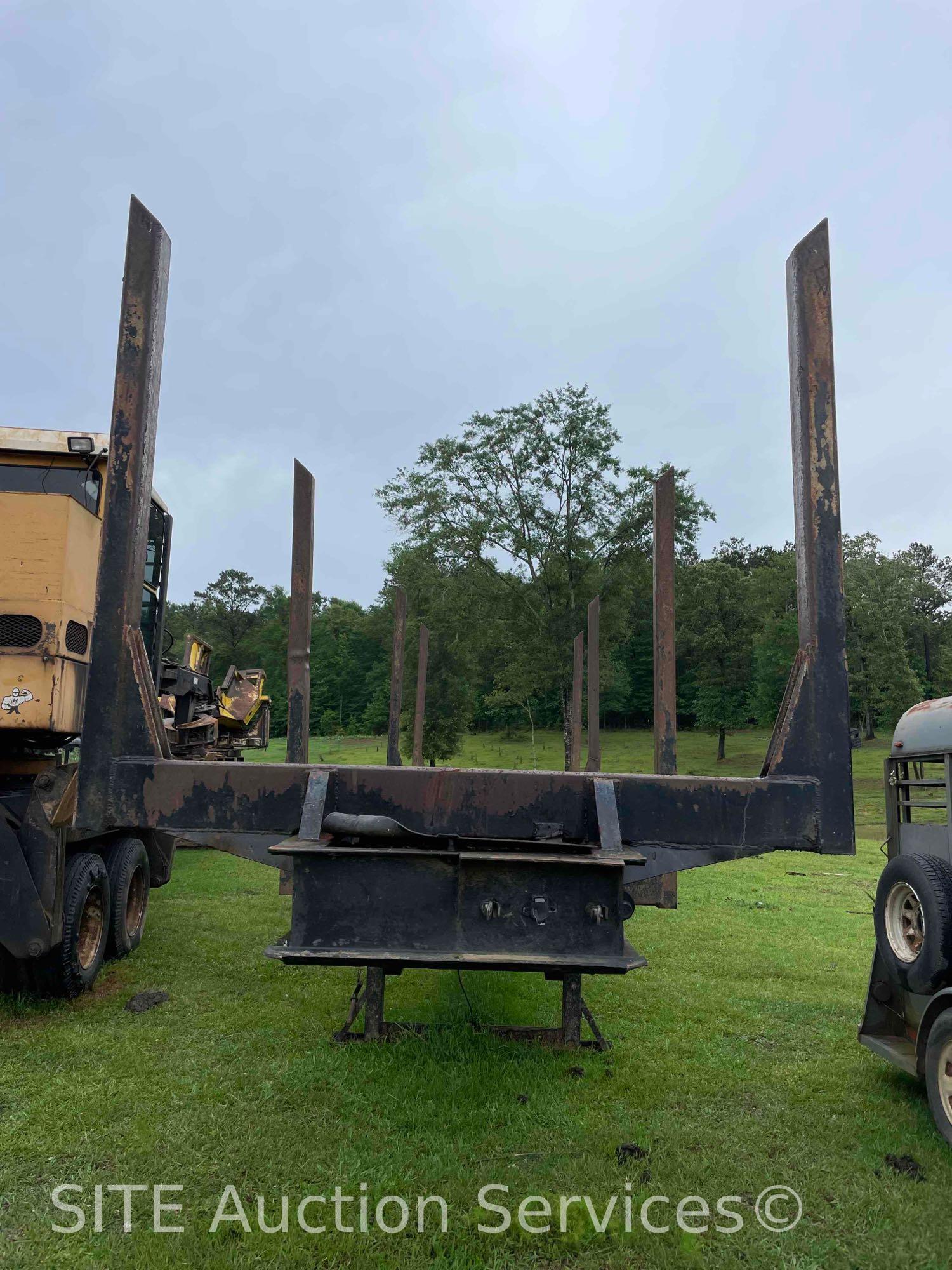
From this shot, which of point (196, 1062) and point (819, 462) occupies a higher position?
point (819, 462)

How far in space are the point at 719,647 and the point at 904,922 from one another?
34.3 meters

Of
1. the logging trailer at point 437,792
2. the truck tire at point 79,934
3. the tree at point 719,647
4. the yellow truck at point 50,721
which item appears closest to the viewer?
the logging trailer at point 437,792

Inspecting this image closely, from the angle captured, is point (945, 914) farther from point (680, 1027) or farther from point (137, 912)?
point (137, 912)

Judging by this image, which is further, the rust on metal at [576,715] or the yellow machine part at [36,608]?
the rust on metal at [576,715]

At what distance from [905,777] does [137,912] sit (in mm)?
5260

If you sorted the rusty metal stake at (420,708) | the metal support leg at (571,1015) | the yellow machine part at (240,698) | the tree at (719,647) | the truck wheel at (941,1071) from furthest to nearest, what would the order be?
the tree at (719,647)
the yellow machine part at (240,698)
the rusty metal stake at (420,708)
the metal support leg at (571,1015)
the truck wheel at (941,1071)

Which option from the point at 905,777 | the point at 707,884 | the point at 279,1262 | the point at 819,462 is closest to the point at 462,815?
the point at 279,1262

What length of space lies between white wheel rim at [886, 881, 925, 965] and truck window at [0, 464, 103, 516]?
17.0ft

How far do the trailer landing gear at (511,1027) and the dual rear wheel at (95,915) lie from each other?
1719 mm

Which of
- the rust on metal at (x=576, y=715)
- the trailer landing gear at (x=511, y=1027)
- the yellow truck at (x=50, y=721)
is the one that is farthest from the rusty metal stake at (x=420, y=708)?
the trailer landing gear at (x=511, y=1027)

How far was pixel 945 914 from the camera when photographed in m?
3.42

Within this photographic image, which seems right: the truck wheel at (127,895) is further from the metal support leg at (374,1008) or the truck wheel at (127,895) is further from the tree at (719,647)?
the tree at (719,647)

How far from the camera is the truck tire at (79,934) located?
471 centimetres

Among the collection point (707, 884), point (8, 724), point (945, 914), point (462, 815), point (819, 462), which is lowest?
point (707, 884)
